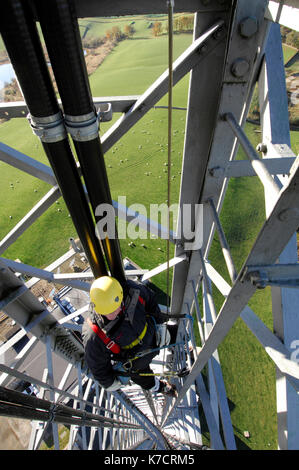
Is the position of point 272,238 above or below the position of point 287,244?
below

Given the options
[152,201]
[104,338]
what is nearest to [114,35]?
[152,201]

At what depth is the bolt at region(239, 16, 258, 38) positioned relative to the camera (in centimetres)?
196

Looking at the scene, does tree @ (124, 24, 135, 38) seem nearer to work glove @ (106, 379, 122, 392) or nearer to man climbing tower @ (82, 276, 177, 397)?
man climbing tower @ (82, 276, 177, 397)

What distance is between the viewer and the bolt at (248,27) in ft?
6.41

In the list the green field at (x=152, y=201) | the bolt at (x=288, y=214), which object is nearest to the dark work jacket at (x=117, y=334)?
the bolt at (x=288, y=214)

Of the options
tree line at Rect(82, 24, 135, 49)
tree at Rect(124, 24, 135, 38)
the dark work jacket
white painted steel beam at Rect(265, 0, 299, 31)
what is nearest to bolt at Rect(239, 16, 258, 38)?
white painted steel beam at Rect(265, 0, 299, 31)

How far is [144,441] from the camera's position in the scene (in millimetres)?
10445

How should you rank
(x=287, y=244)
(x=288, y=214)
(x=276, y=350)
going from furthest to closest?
(x=276, y=350) < (x=287, y=244) < (x=288, y=214)

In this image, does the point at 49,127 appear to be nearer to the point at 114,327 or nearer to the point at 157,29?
the point at 114,327

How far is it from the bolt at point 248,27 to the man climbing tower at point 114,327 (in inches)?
113

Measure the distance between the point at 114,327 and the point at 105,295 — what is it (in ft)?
2.06

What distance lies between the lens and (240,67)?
2.21 m
